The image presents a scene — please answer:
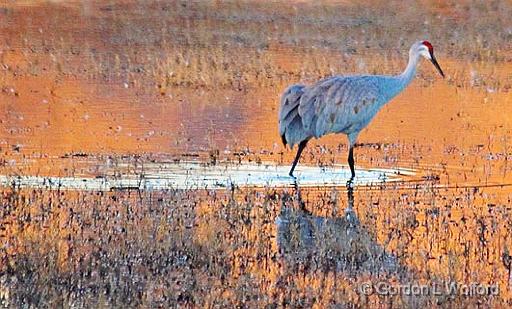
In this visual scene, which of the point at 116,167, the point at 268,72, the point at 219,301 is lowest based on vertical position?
the point at 219,301

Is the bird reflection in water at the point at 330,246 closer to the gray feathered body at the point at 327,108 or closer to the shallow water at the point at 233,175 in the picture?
the shallow water at the point at 233,175

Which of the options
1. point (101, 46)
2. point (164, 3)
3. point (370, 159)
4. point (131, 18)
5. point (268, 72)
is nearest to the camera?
point (370, 159)

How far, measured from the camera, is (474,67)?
2328 centimetres

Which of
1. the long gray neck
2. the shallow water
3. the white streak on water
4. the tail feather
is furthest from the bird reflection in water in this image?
the long gray neck

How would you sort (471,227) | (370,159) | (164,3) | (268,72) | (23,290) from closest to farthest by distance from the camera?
(23,290)
(471,227)
(370,159)
(268,72)
(164,3)

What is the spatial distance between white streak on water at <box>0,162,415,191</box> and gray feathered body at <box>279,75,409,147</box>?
14.3 inches

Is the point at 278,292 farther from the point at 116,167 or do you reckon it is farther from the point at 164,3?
the point at 164,3

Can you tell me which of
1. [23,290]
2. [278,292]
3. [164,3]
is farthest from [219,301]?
[164,3]

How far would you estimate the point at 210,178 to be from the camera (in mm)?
11859

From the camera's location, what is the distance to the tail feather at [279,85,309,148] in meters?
12.8

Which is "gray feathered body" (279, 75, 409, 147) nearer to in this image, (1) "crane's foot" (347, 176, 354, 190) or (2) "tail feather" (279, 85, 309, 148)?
(2) "tail feather" (279, 85, 309, 148)

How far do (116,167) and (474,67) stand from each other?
12.1 meters

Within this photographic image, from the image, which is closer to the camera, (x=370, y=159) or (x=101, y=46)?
(x=370, y=159)

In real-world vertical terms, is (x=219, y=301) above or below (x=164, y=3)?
below
